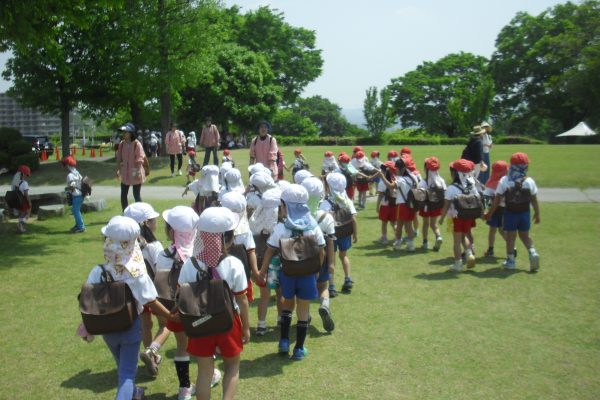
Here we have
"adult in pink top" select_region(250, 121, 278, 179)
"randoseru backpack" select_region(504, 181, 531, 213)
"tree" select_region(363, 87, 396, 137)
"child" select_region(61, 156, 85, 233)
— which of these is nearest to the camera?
"randoseru backpack" select_region(504, 181, 531, 213)

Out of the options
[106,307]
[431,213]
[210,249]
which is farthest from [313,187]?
[431,213]

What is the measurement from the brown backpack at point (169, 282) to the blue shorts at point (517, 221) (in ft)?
19.2

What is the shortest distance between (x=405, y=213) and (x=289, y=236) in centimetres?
498

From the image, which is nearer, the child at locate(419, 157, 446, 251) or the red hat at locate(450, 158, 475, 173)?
the red hat at locate(450, 158, 475, 173)

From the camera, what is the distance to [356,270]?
8.97 meters

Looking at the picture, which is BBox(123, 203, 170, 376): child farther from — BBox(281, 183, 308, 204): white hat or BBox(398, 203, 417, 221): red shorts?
BBox(398, 203, 417, 221): red shorts

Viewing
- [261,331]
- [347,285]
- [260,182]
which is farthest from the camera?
[347,285]

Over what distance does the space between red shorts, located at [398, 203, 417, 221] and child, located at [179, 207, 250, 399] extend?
6.17 m

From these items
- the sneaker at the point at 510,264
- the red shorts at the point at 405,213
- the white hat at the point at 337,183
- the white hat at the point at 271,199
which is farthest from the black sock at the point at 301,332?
the red shorts at the point at 405,213

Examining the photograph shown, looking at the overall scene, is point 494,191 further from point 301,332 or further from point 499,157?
point 499,157

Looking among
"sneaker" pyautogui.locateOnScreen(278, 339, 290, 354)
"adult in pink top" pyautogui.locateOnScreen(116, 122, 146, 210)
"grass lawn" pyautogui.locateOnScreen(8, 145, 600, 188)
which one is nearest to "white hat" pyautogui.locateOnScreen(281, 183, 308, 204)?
"sneaker" pyautogui.locateOnScreen(278, 339, 290, 354)

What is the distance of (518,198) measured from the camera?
27.5 feet

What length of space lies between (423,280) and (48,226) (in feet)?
30.4

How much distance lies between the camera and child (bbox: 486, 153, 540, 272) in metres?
8.38
